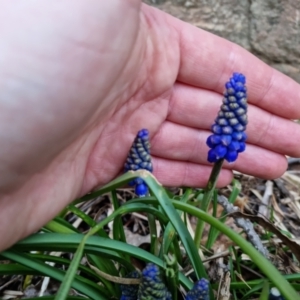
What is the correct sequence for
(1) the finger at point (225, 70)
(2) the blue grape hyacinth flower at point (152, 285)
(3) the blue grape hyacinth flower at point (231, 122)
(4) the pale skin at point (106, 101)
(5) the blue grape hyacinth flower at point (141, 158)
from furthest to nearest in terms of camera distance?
(1) the finger at point (225, 70) → (5) the blue grape hyacinth flower at point (141, 158) → (3) the blue grape hyacinth flower at point (231, 122) → (4) the pale skin at point (106, 101) → (2) the blue grape hyacinth flower at point (152, 285)

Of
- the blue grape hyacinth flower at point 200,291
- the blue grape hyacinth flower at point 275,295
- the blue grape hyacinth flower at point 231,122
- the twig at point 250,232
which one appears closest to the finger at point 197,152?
the twig at point 250,232

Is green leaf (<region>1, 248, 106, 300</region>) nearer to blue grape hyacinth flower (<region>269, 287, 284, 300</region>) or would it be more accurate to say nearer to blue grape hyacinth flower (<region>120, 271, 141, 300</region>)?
blue grape hyacinth flower (<region>120, 271, 141, 300</region>)

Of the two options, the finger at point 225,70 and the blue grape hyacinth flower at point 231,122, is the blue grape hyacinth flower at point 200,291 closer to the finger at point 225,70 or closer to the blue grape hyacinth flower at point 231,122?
the blue grape hyacinth flower at point 231,122

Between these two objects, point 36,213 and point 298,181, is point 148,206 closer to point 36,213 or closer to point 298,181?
point 36,213

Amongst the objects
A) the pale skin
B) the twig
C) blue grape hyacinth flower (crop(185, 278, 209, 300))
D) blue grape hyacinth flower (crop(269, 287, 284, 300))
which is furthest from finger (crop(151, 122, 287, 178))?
blue grape hyacinth flower (crop(185, 278, 209, 300))

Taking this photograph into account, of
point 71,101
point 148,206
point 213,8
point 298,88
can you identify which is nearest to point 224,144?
point 148,206

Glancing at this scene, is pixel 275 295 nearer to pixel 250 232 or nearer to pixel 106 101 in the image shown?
pixel 250 232
